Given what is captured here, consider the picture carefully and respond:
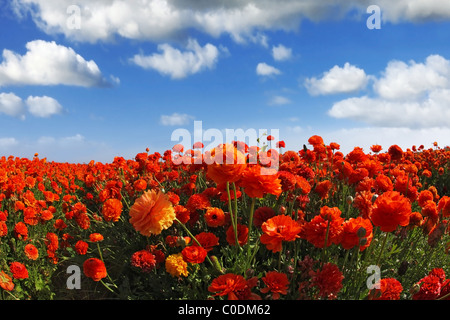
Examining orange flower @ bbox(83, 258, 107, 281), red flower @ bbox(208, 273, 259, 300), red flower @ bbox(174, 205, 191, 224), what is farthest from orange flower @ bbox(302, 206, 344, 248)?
orange flower @ bbox(83, 258, 107, 281)

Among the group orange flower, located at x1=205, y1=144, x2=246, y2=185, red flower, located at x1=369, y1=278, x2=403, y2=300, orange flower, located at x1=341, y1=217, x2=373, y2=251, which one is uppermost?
orange flower, located at x1=205, y1=144, x2=246, y2=185

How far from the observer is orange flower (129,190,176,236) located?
1.77 metres

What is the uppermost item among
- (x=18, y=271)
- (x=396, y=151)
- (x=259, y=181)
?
(x=396, y=151)

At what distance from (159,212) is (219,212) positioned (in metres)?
0.70

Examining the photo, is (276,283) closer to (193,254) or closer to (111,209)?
(193,254)

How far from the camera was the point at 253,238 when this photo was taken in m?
2.80

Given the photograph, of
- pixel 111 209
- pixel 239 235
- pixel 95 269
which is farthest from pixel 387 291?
pixel 111 209

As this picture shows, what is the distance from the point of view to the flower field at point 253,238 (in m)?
1.76

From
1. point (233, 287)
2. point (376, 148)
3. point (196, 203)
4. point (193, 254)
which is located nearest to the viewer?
point (233, 287)

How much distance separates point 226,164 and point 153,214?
46 centimetres

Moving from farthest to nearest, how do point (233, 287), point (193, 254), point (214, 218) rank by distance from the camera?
point (214, 218), point (193, 254), point (233, 287)

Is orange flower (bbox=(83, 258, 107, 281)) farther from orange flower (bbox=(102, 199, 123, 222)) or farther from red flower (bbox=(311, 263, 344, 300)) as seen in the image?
red flower (bbox=(311, 263, 344, 300))

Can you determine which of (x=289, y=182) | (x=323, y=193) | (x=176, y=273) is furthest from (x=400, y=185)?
(x=176, y=273)
